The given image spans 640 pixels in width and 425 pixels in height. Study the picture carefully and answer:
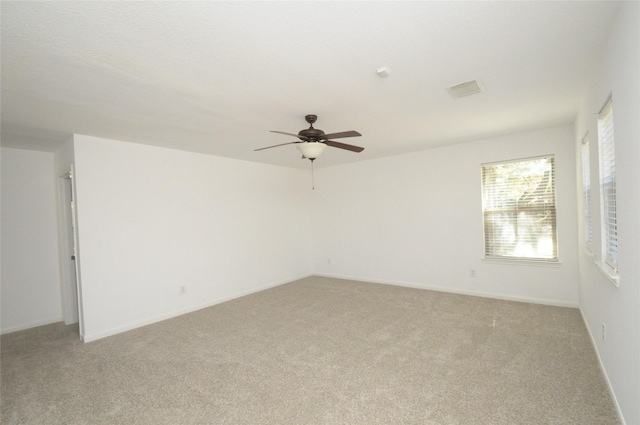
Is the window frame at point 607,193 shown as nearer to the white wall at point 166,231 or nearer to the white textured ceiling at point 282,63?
the white textured ceiling at point 282,63

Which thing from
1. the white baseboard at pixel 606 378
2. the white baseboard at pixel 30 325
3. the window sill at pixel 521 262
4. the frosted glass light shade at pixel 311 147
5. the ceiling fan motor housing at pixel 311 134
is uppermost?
the ceiling fan motor housing at pixel 311 134

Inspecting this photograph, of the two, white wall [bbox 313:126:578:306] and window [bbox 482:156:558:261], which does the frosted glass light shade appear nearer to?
white wall [bbox 313:126:578:306]

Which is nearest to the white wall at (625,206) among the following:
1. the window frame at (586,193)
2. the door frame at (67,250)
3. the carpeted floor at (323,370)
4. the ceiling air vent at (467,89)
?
the carpeted floor at (323,370)

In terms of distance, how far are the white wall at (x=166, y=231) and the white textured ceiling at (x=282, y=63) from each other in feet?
2.14

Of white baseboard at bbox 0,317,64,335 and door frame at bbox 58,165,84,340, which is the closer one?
white baseboard at bbox 0,317,64,335

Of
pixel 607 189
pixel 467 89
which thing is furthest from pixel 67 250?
pixel 607 189

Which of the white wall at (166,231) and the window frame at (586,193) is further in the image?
the white wall at (166,231)

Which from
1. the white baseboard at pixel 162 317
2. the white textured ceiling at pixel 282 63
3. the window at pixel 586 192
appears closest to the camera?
the white textured ceiling at pixel 282 63

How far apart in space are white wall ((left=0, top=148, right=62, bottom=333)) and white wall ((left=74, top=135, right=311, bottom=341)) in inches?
51.7

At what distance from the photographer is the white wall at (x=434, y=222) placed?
13.7 ft

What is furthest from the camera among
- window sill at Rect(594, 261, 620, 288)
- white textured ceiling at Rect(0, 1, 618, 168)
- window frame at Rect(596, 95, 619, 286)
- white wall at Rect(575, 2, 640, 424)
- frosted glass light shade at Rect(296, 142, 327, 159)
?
frosted glass light shade at Rect(296, 142, 327, 159)

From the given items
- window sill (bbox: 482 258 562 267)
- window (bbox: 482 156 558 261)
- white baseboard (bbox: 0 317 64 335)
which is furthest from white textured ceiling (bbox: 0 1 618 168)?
white baseboard (bbox: 0 317 64 335)

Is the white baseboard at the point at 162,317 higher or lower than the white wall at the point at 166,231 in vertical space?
lower

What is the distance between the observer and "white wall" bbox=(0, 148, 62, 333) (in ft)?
13.3
